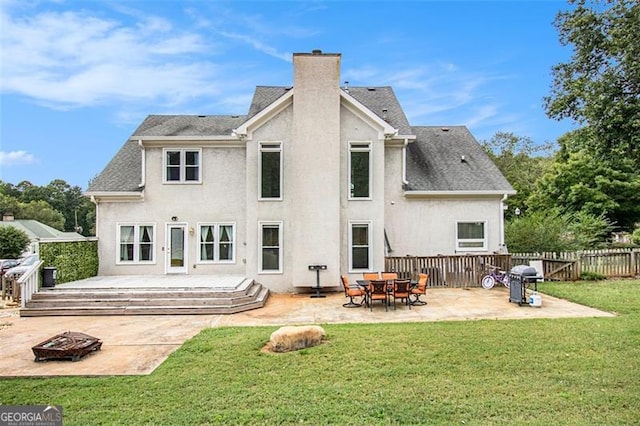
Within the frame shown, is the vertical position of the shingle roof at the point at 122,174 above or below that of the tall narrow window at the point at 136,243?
above

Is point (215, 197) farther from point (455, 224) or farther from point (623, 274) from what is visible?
point (623, 274)

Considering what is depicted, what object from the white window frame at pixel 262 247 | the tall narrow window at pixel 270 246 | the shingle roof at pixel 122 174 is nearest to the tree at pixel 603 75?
the white window frame at pixel 262 247

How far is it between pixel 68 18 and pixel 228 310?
36.3ft

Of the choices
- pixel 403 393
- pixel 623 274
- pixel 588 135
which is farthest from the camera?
pixel 623 274

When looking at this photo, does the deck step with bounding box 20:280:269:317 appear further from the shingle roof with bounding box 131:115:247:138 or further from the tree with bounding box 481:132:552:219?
the tree with bounding box 481:132:552:219

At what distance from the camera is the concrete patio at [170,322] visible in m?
6.64

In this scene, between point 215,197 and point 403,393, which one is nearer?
point 403,393

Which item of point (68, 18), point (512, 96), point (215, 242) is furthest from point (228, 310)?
point (512, 96)

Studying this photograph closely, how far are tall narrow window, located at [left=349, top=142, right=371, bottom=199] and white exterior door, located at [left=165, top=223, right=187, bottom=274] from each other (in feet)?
23.3

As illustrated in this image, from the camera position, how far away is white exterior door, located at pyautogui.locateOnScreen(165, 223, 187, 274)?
15422 mm

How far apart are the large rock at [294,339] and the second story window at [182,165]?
10.2 meters

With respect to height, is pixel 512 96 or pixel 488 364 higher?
pixel 512 96

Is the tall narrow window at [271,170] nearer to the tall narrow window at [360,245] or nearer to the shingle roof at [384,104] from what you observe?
the tall narrow window at [360,245]

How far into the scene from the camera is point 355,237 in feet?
48.0
